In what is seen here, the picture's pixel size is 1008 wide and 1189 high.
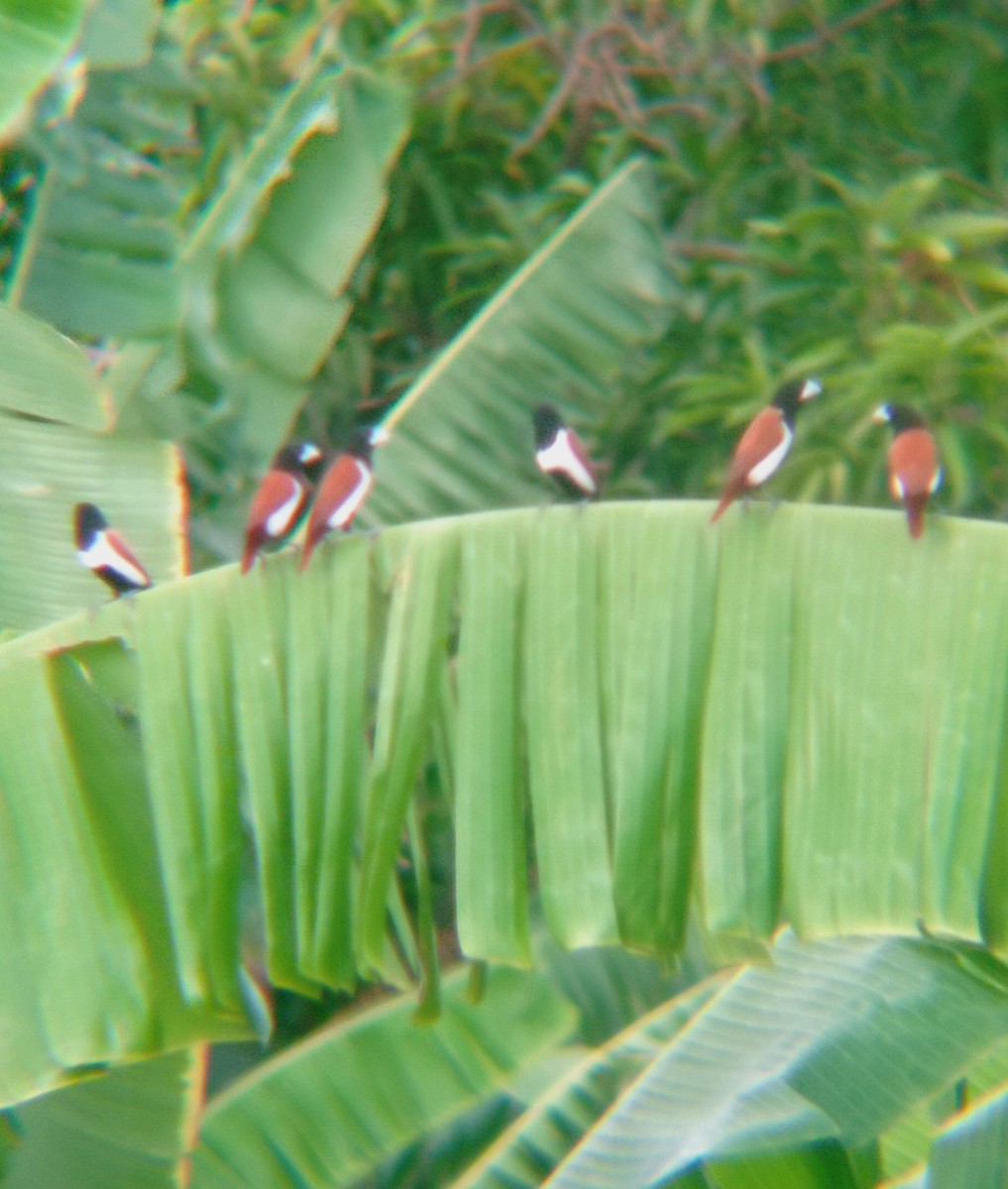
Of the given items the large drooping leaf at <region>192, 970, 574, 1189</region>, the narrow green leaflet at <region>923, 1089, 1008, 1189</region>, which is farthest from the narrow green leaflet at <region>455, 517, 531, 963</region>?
the large drooping leaf at <region>192, 970, 574, 1189</region>

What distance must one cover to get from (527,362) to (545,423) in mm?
494

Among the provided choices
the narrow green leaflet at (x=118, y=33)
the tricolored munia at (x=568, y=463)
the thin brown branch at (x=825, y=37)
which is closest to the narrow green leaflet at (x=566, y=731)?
the tricolored munia at (x=568, y=463)

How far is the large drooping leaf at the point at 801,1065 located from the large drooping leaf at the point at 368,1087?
889 mm

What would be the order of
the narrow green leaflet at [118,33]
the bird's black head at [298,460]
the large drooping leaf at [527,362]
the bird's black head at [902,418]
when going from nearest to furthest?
the bird's black head at [902,418] < the bird's black head at [298,460] < the large drooping leaf at [527,362] < the narrow green leaflet at [118,33]

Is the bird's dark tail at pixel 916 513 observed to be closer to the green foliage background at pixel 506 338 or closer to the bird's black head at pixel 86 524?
the green foliage background at pixel 506 338

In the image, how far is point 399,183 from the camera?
584 cm

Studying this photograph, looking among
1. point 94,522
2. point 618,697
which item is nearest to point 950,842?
point 618,697

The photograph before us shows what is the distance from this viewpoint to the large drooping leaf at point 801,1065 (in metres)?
2.61

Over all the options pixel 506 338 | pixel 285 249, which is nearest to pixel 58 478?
pixel 285 249

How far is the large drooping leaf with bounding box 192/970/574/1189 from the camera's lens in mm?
3582

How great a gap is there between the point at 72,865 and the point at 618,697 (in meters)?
1.06

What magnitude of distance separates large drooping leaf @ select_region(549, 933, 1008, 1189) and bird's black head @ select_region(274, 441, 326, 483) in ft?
4.84

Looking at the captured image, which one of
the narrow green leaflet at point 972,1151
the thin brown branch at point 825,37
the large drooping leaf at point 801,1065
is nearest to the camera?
the narrow green leaflet at point 972,1151

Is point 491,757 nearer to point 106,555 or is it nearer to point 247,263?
point 106,555
